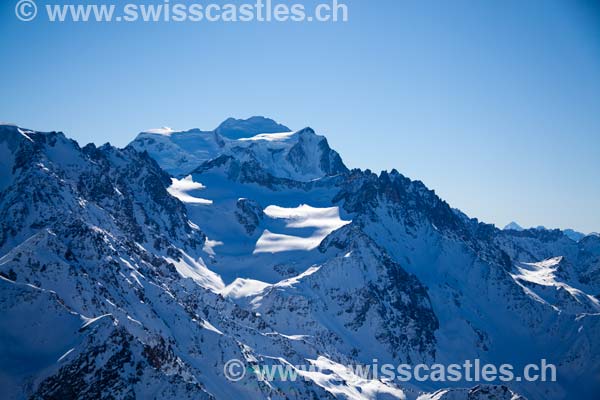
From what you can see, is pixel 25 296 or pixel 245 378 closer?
pixel 25 296

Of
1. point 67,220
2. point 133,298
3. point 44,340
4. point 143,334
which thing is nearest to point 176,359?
point 143,334

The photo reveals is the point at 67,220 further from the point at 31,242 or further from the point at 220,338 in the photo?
the point at 220,338

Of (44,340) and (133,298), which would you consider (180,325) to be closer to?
(133,298)

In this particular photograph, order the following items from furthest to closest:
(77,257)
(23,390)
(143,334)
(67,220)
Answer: (67,220)
(77,257)
(143,334)
(23,390)

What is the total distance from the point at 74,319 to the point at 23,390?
62.2 feet

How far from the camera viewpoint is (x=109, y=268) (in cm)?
18925

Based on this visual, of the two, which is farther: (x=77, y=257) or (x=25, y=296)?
(x=77, y=257)

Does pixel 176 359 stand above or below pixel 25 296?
below

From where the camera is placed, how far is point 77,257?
607 feet

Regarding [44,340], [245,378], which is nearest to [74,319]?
[44,340]

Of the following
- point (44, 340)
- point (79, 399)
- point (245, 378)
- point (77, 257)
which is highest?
point (77, 257)

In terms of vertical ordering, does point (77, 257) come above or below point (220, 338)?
above

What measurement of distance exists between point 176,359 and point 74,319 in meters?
33.3

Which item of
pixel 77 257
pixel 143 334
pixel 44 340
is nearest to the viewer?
pixel 44 340
